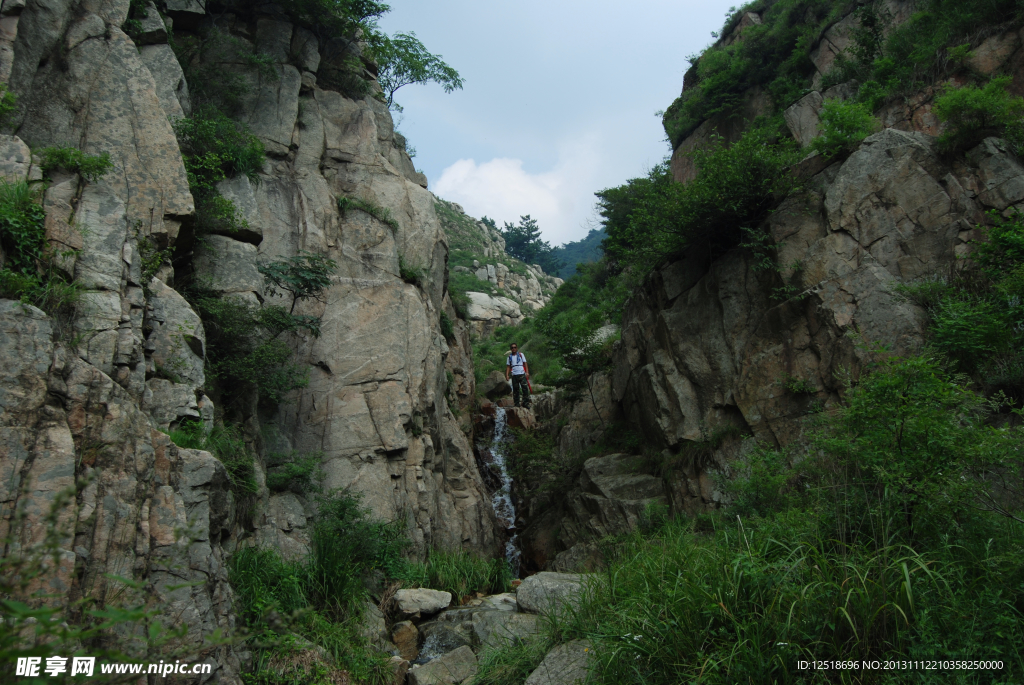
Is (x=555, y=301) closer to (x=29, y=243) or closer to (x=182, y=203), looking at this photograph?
(x=182, y=203)

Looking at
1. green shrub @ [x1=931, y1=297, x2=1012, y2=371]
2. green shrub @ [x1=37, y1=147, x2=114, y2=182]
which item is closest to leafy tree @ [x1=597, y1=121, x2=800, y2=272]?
green shrub @ [x1=931, y1=297, x2=1012, y2=371]

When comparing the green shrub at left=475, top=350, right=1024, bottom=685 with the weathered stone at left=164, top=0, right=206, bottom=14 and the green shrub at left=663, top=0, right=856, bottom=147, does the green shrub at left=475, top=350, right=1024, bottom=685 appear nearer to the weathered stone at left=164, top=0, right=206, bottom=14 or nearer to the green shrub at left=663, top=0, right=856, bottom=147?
the weathered stone at left=164, top=0, right=206, bottom=14

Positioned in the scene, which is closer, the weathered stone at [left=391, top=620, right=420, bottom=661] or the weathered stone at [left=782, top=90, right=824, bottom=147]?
the weathered stone at [left=391, top=620, right=420, bottom=661]

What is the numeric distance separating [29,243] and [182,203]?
3.19 m

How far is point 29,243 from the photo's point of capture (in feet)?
22.7

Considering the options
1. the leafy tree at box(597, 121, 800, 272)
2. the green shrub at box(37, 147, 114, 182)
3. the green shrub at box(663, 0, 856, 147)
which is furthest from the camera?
the green shrub at box(663, 0, 856, 147)

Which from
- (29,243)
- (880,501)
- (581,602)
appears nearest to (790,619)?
(880,501)

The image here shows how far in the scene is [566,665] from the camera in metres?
6.09

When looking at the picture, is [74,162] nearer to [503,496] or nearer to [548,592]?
[548,592]

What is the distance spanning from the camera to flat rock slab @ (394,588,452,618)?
9453 millimetres

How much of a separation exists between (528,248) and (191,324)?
62.9 metres

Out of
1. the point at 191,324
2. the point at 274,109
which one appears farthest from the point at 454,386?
the point at 191,324

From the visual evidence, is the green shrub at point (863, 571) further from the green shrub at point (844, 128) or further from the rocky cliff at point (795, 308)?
the green shrub at point (844, 128)

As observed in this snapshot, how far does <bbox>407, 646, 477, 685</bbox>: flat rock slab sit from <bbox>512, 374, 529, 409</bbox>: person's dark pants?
12.9 metres
